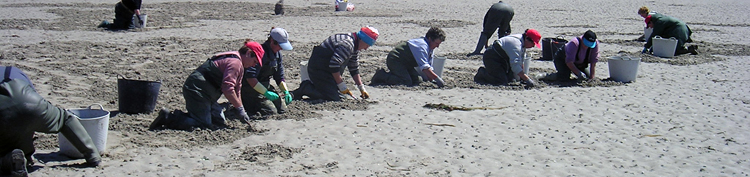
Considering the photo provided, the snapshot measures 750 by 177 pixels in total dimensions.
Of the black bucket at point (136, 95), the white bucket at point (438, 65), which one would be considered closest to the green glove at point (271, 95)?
the black bucket at point (136, 95)

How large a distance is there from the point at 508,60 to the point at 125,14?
9481 millimetres

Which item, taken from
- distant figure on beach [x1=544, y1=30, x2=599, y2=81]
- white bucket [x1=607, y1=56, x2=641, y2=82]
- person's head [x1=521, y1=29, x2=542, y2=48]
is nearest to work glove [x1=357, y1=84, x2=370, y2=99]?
person's head [x1=521, y1=29, x2=542, y2=48]

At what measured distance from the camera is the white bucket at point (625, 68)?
10.6 m

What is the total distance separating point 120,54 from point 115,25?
4286 mm

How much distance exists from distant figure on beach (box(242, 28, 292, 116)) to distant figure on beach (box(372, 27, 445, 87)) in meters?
2.33

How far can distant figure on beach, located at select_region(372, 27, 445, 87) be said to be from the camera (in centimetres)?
956

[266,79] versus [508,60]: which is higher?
[266,79]

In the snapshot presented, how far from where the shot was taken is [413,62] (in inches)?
401

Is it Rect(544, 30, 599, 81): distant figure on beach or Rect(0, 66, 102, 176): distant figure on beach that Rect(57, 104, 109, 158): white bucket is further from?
Rect(544, 30, 599, 81): distant figure on beach

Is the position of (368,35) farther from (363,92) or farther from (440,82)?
(440,82)

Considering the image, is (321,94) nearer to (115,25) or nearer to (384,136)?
(384,136)

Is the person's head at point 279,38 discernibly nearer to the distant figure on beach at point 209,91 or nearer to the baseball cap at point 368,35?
the distant figure on beach at point 209,91

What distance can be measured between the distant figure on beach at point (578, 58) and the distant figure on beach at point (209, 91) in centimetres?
538

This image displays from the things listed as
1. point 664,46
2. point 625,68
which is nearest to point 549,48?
point 664,46
